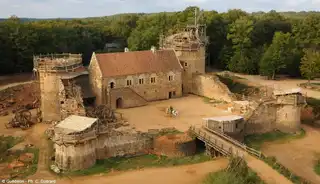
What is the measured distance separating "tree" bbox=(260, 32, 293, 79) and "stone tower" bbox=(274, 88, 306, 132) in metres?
18.7

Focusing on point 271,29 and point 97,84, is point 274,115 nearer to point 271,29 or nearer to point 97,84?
point 97,84

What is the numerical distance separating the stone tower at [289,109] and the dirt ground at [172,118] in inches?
195

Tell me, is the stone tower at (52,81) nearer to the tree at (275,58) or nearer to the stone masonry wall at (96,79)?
the stone masonry wall at (96,79)

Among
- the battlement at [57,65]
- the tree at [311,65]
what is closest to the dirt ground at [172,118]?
the battlement at [57,65]

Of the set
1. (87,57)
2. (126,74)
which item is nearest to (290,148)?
(126,74)

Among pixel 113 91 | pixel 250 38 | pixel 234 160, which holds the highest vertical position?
pixel 250 38

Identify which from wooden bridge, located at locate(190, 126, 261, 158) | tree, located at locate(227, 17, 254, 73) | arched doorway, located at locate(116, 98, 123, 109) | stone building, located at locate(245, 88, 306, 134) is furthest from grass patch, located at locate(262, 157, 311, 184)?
tree, located at locate(227, 17, 254, 73)

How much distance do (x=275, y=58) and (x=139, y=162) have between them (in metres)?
31.7

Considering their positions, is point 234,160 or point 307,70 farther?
point 307,70

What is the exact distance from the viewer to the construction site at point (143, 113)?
2795 centimetres

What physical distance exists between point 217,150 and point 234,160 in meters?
5.25

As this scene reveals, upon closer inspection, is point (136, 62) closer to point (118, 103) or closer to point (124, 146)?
point (118, 103)

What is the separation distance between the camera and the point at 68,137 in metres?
26.8

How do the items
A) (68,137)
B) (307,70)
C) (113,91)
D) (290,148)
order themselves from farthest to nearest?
(307,70) < (113,91) < (290,148) < (68,137)
